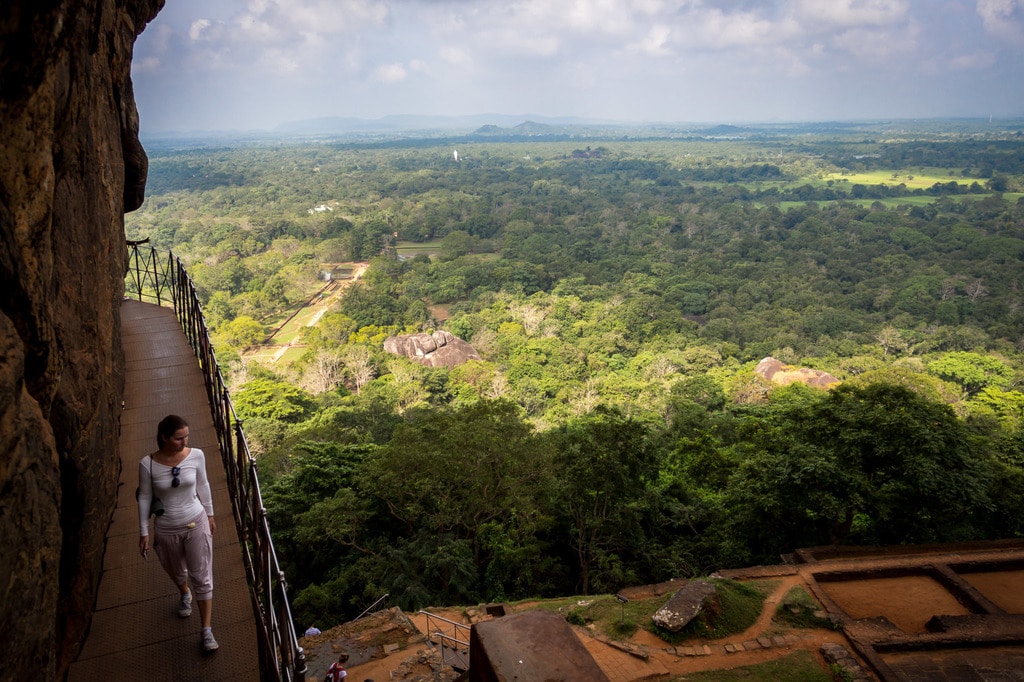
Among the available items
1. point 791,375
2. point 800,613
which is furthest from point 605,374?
point 800,613

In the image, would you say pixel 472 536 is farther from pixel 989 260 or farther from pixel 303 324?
pixel 989 260

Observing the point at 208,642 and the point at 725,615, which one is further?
the point at 725,615

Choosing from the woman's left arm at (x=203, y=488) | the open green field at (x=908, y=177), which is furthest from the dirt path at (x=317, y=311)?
the open green field at (x=908, y=177)

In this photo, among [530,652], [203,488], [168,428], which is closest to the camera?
[530,652]

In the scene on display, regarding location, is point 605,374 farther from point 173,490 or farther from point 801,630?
point 173,490

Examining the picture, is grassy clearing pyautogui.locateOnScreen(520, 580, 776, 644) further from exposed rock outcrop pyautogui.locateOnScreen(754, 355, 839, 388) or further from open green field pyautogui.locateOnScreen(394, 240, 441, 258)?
open green field pyautogui.locateOnScreen(394, 240, 441, 258)

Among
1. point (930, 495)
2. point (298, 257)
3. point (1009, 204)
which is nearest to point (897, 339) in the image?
point (930, 495)

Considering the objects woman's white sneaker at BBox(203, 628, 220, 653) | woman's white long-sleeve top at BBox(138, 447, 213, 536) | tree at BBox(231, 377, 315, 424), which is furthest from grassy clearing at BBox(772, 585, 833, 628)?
tree at BBox(231, 377, 315, 424)
